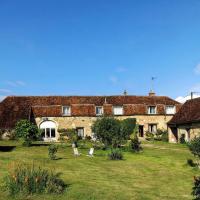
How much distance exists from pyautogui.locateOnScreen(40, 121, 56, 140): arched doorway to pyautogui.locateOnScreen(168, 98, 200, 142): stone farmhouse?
50.6ft

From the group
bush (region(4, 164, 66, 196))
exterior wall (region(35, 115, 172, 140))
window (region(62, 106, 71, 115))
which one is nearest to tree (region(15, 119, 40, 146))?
exterior wall (region(35, 115, 172, 140))

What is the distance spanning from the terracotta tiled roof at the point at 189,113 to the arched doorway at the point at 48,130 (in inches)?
625

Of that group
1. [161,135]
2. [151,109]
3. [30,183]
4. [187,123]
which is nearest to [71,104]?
[151,109]

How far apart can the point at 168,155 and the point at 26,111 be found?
25931mm

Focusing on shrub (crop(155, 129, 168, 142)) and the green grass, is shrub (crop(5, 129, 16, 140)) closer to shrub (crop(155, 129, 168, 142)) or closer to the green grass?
shrub (crop(155, 129, 168, 142))

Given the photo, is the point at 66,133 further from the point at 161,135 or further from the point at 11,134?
the point at 161,135

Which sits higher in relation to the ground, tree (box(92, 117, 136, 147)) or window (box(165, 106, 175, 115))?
window (box(165, 106, 175, 115))

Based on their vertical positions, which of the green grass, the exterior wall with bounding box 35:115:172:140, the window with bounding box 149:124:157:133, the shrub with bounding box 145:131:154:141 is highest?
the exterior wall with bounding box 35:115:172:140

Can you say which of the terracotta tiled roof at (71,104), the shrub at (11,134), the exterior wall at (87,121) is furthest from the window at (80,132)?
the shrub at (11,134)

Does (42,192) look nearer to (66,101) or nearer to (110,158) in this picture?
(110,158)

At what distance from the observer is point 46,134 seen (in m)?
55.7

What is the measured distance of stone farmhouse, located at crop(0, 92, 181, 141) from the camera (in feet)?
183

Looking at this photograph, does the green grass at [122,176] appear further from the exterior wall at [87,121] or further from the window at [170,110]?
the window at [170,110]

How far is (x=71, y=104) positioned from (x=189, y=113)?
16495 millimetres
